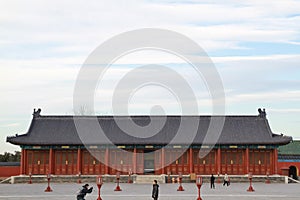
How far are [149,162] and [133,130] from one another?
151 inches

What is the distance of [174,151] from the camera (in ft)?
190

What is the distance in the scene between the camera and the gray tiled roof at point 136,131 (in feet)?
189

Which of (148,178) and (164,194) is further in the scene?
(148,178)

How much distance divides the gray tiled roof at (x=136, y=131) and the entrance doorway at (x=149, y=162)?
1.55 metres

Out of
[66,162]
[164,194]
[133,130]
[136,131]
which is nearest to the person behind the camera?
[164,194]

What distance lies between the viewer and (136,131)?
60531 millimetres

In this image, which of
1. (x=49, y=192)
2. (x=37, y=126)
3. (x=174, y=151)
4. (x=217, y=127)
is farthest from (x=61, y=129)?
(x=49, y=192)

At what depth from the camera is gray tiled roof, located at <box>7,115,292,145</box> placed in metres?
57.6

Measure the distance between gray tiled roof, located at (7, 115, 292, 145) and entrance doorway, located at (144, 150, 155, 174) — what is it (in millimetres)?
1555

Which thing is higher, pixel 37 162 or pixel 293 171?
pixel 37 162

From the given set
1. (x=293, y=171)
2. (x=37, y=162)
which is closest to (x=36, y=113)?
(x=37, y=162)

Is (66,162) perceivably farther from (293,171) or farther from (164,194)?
(293,171)

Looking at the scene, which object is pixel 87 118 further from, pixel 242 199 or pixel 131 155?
pixel 242 199

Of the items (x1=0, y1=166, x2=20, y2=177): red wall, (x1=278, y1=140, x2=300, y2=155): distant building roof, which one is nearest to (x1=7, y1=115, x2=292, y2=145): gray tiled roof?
(x1=0, y1=166, x2=20, y2=177): red wall
